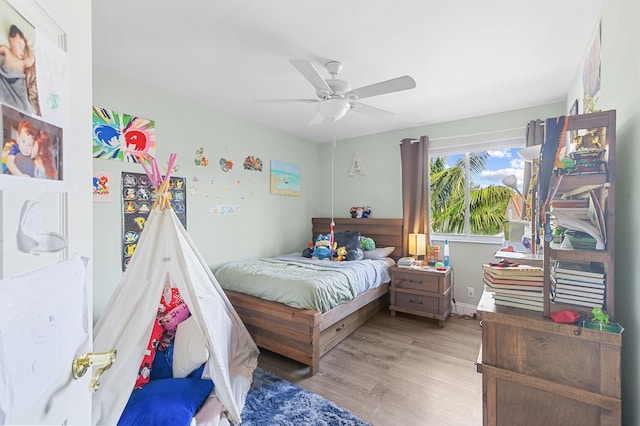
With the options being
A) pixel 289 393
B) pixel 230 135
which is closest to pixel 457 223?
pixel 289 393

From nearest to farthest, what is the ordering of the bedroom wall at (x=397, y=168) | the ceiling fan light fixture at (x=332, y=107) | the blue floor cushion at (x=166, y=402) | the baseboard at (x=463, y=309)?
the blue floor cushion at (x=166, y=402), the ceiling fan light fixture at (x=332, y=107), the bedroom wall at (x=397, y=168), the baseboard at (x=463, y=309)

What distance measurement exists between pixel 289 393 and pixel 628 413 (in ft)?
5.87

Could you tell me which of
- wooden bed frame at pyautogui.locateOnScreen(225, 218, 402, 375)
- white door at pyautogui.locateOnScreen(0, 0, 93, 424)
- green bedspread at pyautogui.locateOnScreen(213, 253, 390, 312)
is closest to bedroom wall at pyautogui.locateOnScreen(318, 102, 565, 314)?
green bedspread at pyautogui.locateOnScreen(213, 253, 390, 312)

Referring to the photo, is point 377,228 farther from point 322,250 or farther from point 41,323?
point 41,323

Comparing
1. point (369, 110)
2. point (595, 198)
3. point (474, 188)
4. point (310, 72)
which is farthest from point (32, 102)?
point (474, 188)

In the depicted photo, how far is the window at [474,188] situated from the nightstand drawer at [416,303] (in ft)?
3.29

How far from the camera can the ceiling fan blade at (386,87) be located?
1.85 m

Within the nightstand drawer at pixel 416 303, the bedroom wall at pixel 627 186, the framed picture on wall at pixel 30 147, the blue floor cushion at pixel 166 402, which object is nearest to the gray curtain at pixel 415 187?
the nightstand drawer at pixel 416 303

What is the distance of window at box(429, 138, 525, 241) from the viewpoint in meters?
→ 3.39

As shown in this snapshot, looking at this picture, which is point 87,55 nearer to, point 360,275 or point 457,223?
point 360,275

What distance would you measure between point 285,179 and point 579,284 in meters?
3.54

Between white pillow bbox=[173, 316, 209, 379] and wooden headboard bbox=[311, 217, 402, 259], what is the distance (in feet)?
9.14

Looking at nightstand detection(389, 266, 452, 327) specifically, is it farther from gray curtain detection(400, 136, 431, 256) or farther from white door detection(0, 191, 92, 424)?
white door detection(0, 191, 92, 424)

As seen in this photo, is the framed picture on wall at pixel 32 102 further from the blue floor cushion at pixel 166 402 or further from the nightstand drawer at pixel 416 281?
the nightstand drawer at pixel 416 281
